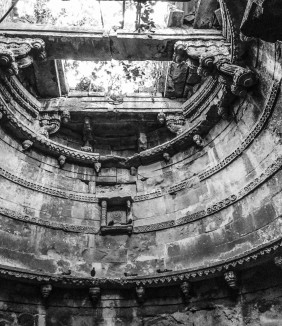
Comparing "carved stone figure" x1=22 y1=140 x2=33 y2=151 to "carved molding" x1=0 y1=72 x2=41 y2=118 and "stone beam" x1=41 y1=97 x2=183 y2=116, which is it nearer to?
"carved molding" x1=0 y1=72 x2=41 y2=118

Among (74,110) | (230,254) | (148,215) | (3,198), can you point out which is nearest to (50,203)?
(3,198)

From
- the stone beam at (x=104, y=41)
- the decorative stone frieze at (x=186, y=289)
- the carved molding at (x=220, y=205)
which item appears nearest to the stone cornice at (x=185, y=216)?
the carved molding at (x=220, y=205)

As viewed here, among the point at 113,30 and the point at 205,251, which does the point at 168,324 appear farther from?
the point at 113,30

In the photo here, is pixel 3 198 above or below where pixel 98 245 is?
above

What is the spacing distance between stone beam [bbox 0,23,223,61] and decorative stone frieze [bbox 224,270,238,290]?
267 inches

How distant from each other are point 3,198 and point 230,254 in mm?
5580

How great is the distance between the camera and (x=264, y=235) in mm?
6609

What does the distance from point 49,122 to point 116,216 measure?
3.93 m

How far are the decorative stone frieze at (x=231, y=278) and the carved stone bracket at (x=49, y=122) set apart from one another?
22.7ft

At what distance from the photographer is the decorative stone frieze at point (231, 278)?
21.0 feet

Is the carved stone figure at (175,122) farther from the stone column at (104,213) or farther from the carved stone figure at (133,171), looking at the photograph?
the stone column at (104,213)

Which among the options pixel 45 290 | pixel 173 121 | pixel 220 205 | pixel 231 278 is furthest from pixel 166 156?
pixel 45 290

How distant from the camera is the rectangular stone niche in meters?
8.76

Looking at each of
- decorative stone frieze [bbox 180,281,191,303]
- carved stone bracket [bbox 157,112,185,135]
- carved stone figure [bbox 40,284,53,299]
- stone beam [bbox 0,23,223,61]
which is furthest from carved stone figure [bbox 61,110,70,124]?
decorative stone frieze [bbox 180,281,191,303]
